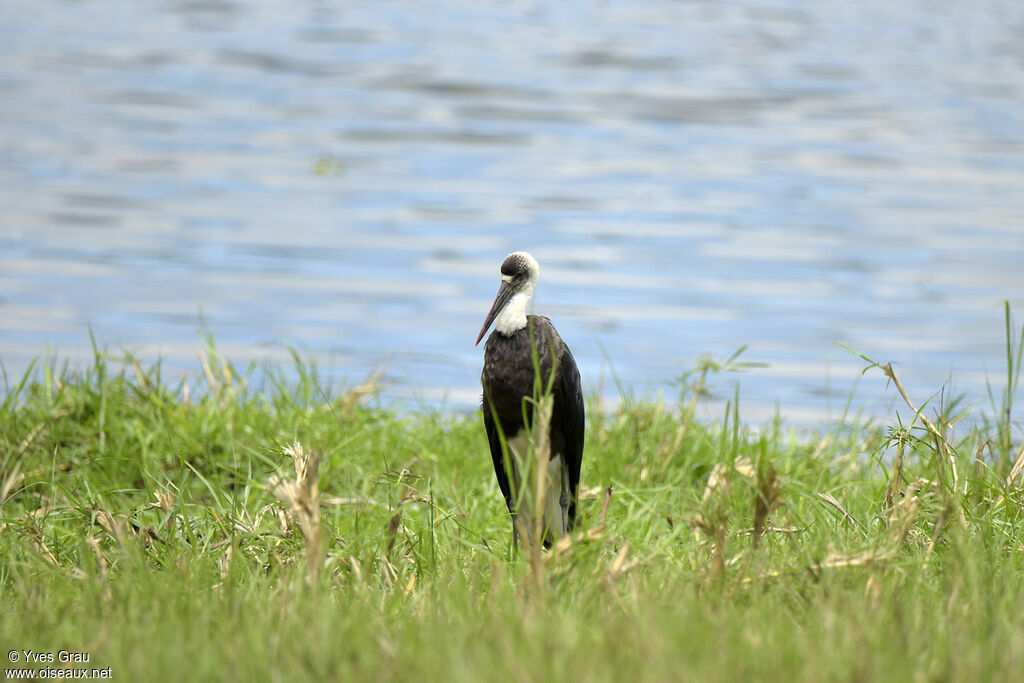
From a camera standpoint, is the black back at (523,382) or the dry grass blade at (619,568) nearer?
the dry grass blade at (619,568)

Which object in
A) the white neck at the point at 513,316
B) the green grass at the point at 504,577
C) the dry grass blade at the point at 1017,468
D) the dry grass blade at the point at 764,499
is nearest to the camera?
the green grass at the point at 504,577

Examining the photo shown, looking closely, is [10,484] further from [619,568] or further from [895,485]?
[895,485]

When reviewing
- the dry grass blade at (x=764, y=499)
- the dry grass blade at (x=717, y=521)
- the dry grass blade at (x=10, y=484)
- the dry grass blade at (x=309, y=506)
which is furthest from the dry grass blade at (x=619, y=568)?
the dry grass blade at (x=10, y=484)

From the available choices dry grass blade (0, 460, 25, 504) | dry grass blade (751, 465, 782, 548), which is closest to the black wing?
dry grass blade (751, 465, 782, 548)

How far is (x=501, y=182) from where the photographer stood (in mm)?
11812

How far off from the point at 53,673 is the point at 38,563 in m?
0.87

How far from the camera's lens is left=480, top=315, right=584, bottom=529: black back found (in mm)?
4062

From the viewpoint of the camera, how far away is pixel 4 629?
8.96 ft

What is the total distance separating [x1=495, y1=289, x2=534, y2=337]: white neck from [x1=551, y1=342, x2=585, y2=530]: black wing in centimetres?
17

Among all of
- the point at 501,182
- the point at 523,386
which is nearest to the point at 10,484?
the point at 523,386

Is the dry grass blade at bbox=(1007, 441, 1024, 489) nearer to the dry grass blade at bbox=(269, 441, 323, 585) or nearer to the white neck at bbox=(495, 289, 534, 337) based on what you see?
the white neck at bbox=(495, 289, 534, 337)

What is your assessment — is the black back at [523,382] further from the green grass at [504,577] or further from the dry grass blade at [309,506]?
the dry grass blade at [309,506]

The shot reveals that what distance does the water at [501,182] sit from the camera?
8141mm

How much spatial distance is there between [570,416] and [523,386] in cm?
28
